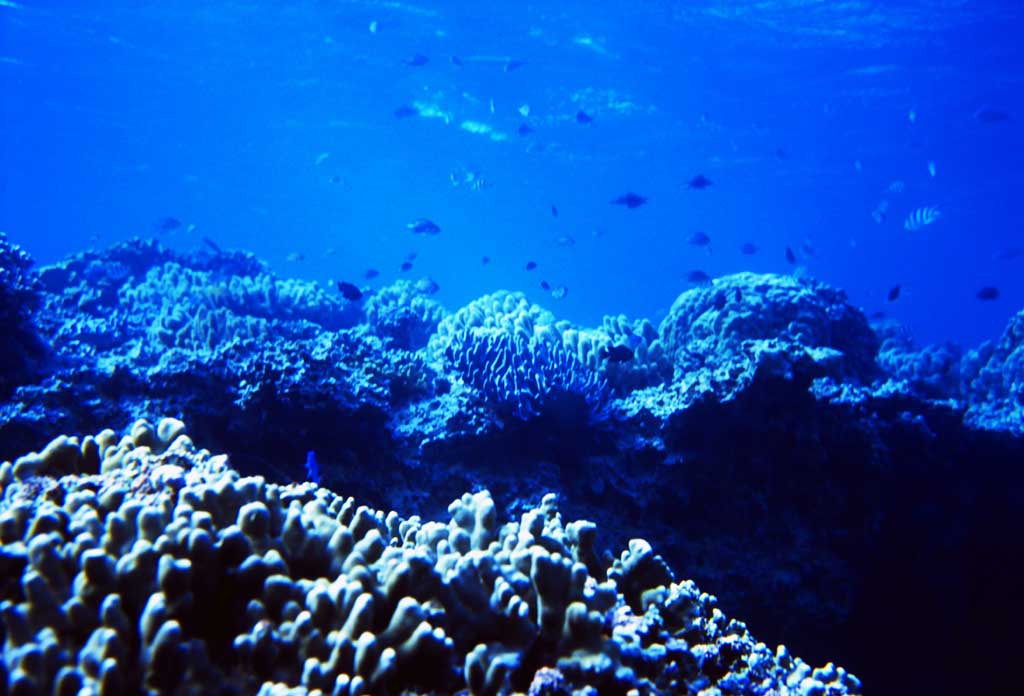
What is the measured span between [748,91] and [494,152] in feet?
65.4

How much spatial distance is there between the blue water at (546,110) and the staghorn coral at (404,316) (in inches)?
140

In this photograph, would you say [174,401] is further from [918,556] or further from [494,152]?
[494,152]

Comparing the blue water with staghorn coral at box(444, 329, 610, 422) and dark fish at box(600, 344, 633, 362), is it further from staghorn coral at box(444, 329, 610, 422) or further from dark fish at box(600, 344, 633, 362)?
staghorn coral at box(444, 329, 610, 422)

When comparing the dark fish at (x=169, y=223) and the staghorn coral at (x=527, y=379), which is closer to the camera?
the staghorn coral at (x=527, y=379)

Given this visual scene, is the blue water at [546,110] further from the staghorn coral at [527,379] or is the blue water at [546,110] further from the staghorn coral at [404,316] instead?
the staghorn coral at [527,379]

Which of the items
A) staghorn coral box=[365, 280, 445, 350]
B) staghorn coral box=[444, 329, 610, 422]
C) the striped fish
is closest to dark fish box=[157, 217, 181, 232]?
staghorn coral box=[365, 280, 445, 350]

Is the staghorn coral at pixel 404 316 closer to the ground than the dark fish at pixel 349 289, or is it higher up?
higher up

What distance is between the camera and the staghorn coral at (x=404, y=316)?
10047 millimetres

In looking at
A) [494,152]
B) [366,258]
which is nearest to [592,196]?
[494,152]

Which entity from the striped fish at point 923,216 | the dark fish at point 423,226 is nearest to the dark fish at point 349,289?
the dark fish at point 423,226

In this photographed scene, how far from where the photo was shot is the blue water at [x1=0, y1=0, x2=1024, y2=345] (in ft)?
81.7

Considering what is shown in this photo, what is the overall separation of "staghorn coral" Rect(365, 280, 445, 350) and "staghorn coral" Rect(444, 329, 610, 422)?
297 centimetres

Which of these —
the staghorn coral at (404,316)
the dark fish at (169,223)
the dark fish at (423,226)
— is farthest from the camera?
the dark fish at (169,223)

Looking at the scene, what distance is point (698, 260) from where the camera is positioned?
118500mm
